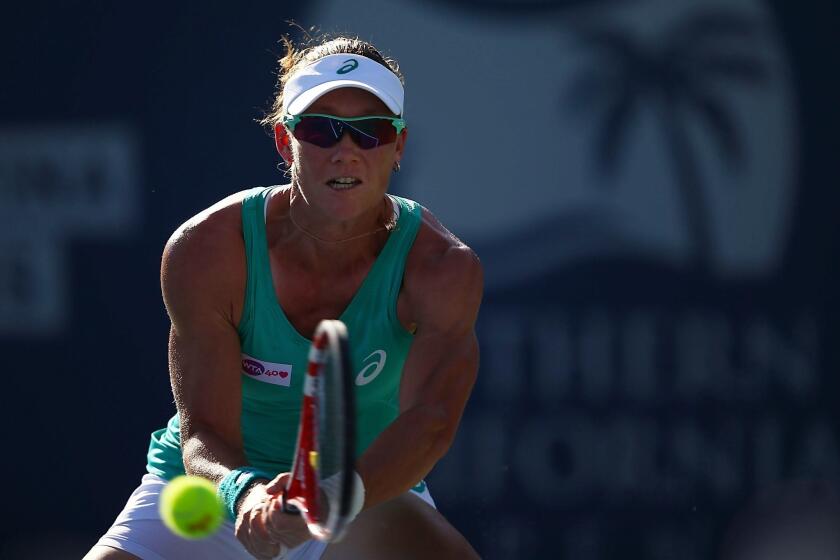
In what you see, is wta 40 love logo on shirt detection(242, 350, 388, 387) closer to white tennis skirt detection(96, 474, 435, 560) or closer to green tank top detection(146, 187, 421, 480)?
green tank top detection(146, 187, 421, 480)

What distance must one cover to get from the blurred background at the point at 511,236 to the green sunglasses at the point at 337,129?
7.13ft

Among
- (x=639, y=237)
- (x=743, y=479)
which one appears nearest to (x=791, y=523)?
(x=743, y=479)

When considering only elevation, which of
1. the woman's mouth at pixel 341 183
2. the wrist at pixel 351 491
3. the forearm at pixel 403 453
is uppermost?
the woman's mouth at pixel 341 183

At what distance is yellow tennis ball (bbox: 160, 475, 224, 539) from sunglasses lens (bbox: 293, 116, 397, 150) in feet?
3.01

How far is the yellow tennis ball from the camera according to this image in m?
2.74

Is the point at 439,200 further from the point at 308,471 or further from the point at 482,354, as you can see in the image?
the point at 308,471

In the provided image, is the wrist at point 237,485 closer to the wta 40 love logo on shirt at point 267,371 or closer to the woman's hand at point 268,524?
the woman's hand at point 268,524

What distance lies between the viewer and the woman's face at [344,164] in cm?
326

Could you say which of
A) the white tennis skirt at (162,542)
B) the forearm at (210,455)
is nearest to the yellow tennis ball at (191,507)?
the forearm at (210,455)

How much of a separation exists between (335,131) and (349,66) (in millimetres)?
176

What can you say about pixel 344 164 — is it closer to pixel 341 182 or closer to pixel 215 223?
pixel 341 182

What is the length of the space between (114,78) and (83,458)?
1.52 m

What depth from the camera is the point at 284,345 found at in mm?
3434

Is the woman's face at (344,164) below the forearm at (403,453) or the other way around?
the other way around
